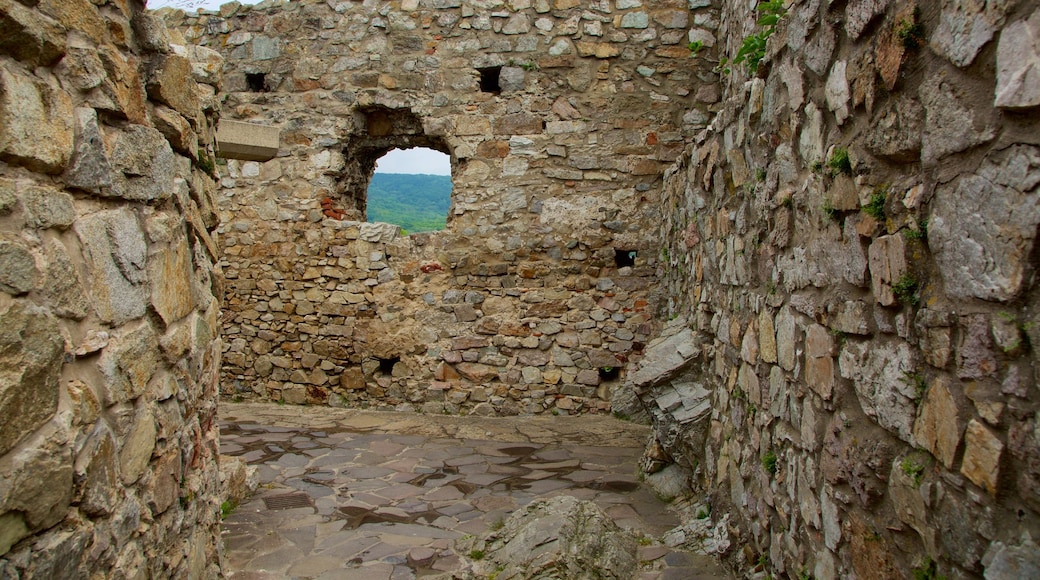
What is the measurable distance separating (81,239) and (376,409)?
491 cm

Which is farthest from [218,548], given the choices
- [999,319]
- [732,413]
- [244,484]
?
[999,319]

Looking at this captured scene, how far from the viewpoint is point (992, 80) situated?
4.37 feet

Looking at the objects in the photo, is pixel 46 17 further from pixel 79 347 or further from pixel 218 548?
pixel 218 548

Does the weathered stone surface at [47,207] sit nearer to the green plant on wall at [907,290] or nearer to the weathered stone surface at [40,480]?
the weathered stone surface at [40,480]

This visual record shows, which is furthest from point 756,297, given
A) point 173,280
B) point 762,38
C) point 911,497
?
point 173,280

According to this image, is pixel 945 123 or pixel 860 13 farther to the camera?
pixel 860 13

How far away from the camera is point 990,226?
134 cm

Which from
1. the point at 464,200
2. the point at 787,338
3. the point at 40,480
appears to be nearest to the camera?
the point at 40,480

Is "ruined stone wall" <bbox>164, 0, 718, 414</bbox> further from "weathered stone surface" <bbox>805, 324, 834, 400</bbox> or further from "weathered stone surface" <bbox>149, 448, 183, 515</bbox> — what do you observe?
"weathered stone surface" <bbox>149, 448, 183, 515</bbox>

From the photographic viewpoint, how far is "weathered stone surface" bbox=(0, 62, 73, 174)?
140 cm

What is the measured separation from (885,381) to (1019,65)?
828 millimetres

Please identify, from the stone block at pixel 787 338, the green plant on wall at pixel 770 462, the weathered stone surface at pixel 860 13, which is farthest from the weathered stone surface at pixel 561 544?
the weathered stone surface at pixel 860 13

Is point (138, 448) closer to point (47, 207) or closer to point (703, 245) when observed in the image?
point (47, 207)

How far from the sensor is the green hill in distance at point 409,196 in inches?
614
